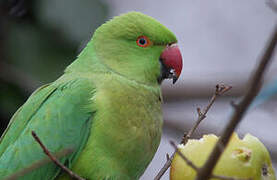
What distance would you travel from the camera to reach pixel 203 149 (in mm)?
2242

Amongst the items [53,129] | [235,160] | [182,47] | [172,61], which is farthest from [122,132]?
[182,47]

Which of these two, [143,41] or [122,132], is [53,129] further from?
[143,41]

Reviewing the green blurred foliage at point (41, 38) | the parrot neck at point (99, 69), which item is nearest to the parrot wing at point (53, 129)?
the parrot neck at point (99, 69)

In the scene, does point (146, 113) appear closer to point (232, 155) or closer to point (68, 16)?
point (232, 155)

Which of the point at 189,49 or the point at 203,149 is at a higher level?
the point at 203,149

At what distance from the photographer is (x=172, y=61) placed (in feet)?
10.7

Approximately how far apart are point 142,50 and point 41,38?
A: 165 centimetres

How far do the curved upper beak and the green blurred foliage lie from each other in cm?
142

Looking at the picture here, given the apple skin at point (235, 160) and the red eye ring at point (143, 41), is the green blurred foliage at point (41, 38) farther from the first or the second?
the apple skin at point (235, 160)

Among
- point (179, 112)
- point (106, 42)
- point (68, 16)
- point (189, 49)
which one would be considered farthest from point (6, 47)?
point (189, 49)

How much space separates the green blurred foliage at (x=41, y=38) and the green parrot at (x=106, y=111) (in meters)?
1.25

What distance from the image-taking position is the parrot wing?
2.83 m

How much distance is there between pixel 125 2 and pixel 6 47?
316 centimetres

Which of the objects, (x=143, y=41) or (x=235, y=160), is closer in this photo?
(x=235, y=160)
